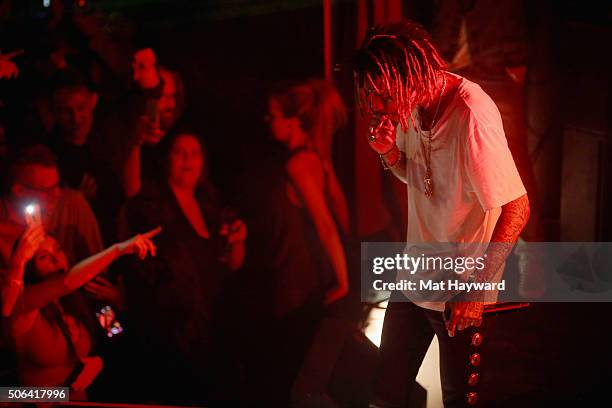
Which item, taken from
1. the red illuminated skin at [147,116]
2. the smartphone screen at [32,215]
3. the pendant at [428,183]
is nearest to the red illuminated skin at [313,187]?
the red illuminated skin at [147,116]

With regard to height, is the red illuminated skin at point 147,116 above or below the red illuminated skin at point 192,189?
above

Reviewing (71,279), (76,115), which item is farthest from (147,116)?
(71,279)

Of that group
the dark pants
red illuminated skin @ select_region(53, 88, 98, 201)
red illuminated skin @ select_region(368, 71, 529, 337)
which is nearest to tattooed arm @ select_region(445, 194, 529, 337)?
red illuminated skin @ select_region(368, 71, 529, 337)

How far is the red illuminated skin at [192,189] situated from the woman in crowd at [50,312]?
9.7 inches

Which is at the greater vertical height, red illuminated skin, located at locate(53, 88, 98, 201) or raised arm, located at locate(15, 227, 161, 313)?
red illuminated skin, located at locate(53, 88, 98, 201)

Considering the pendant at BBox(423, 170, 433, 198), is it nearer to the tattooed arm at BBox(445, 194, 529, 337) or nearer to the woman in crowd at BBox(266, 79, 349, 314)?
the tattooed arm at BBox(445, 194, 529, 337)

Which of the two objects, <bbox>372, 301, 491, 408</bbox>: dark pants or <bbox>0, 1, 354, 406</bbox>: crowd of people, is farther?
<bbox>0, 1, 354, 406</bbox>: crowd of people

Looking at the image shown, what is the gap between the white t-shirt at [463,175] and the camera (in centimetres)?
170

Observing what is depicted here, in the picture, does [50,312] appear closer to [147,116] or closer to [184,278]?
[184,278]

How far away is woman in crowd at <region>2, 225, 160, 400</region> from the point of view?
2832mm

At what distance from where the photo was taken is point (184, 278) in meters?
2.81

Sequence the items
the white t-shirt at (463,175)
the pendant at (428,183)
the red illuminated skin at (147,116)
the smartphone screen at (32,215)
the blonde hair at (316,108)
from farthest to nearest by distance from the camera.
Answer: the smartphone screen at (32,215), the red illuminated skin at (147,116), the blonde hair at (316,108), the pendant at (428,183), the white t-shirt at (463,175)

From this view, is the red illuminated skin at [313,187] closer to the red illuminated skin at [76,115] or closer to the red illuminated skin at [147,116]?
the red illuminated skin at [147,116]

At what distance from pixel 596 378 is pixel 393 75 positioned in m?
1.35
